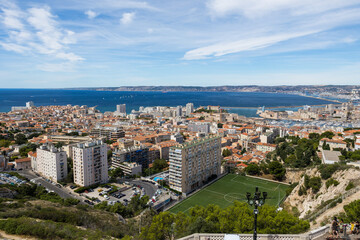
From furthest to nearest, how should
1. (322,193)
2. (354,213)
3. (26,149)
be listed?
(26,149)
(322,193)
(354,213)

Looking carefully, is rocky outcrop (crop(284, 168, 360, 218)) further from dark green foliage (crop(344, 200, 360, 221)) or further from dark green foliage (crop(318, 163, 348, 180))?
dark green foliage (crop(344, 200, 360, 221))

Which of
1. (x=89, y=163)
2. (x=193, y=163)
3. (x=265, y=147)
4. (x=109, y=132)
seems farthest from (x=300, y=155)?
(x=109, y=132)

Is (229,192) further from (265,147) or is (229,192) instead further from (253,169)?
(265,147)

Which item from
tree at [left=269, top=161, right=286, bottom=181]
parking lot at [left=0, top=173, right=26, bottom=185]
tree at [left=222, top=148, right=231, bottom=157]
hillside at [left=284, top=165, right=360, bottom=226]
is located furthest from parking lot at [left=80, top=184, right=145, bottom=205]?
tree at [left=222, top=148, right=231, bottom=157]

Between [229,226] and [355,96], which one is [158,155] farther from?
[355,96]

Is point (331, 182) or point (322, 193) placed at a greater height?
point (331, 182)
